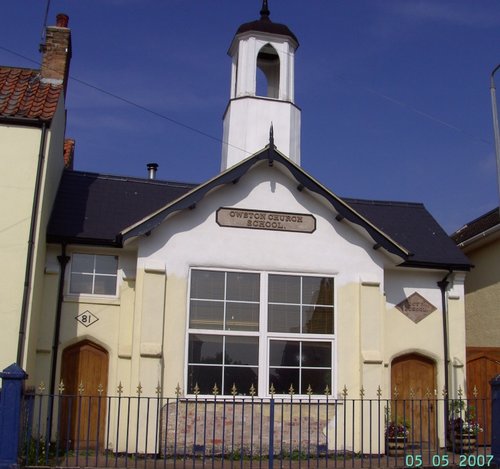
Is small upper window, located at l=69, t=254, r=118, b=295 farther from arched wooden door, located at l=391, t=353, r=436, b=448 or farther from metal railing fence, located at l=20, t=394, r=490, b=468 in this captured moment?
arched wooden door, located at l=391, t=353, r=436, b=448

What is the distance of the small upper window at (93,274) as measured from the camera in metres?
14.2

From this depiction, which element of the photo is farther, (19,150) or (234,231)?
(234,231)

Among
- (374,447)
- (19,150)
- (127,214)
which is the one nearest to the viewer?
(19,150)

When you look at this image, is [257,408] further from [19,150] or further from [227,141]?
[227,141]

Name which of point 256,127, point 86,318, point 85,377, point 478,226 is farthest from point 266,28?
point 85,377

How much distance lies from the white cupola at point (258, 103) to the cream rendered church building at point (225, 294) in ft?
13.2

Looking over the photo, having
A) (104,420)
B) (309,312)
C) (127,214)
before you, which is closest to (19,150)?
(127,214)

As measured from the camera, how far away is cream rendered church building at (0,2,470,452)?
1309cm

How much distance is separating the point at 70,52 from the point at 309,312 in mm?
8464

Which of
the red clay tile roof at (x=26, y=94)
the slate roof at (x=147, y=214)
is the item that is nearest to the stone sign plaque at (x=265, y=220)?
the slate roof at (x=147, y=214)

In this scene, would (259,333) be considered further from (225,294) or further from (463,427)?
(463,427)

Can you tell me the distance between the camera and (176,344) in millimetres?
13023

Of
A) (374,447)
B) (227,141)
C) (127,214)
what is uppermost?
(227,141)
